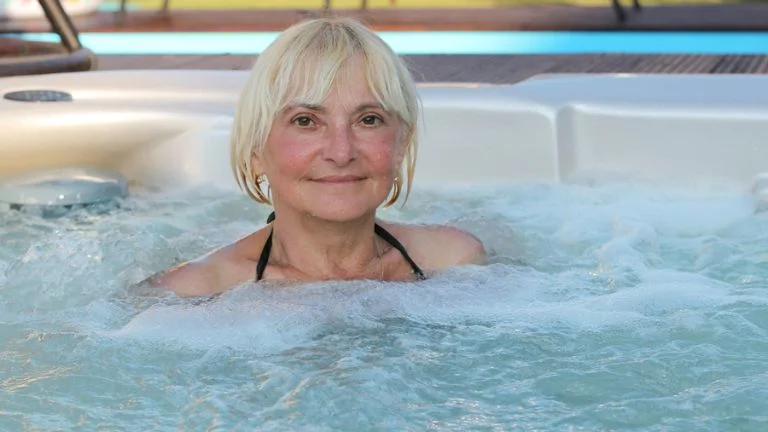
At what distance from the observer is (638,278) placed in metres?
2.37

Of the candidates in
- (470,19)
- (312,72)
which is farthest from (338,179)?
(470,19)

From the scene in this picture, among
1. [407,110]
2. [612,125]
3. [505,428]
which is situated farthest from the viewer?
[612,125]

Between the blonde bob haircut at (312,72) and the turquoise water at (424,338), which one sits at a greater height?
the blonde bob haircut at (312,72)

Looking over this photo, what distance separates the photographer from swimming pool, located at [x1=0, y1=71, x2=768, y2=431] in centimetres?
176

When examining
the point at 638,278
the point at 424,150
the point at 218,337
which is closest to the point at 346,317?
the point at 218,337

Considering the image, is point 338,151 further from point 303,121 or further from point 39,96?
point 39,96

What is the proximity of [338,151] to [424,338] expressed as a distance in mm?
332

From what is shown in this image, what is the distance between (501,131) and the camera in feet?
9.91

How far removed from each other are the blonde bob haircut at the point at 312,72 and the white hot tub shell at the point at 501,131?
105 centimetres

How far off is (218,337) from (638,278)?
2.71 ft

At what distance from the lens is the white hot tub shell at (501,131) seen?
115 inches

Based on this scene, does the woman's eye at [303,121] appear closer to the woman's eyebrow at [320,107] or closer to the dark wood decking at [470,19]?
the woman's eyebrow at [320,107]

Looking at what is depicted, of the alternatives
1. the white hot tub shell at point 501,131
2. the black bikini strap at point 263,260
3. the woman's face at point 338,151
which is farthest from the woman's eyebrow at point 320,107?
the white hot tub shell at point 501,131

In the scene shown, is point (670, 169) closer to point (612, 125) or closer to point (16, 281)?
point (612, 125)
